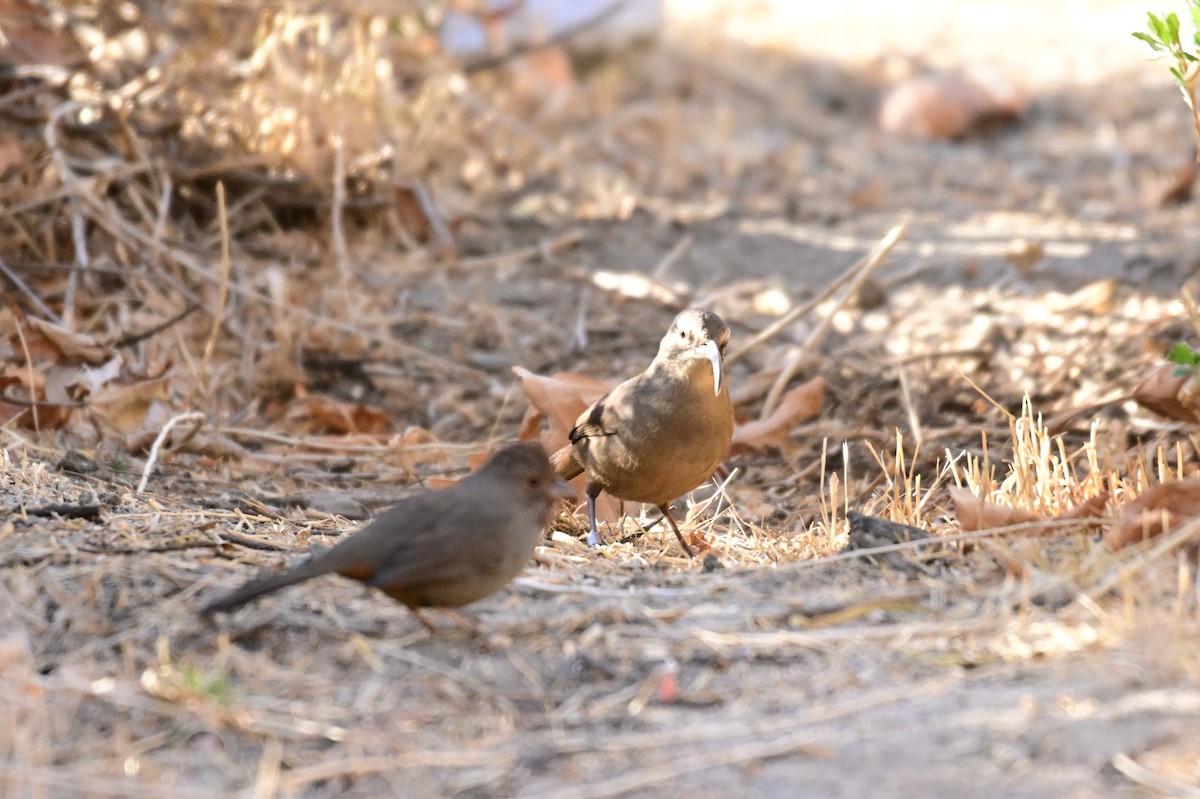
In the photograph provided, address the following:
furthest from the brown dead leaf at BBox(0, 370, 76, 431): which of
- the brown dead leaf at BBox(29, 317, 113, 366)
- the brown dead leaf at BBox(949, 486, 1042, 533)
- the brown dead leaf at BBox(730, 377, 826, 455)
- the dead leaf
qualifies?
the dead leaf

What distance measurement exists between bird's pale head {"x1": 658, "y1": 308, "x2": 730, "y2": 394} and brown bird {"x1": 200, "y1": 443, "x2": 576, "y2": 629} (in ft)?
3.89

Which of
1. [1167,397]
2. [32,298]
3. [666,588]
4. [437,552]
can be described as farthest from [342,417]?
[1167,397]

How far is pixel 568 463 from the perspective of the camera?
4977 millimetres

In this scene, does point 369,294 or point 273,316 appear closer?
point 273,316

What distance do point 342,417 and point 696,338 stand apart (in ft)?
5.79

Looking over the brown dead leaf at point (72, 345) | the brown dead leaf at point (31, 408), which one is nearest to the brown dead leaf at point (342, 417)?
the brown dead leaf at point (72, 345)

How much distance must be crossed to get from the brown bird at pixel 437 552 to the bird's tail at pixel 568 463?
4.35 feet

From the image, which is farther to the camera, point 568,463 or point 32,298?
point 32,298

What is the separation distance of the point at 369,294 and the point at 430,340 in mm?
498

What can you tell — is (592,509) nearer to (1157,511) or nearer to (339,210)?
(1157,511)

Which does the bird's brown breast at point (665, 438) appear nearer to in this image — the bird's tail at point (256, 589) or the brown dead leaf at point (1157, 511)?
the brown dead leaf at point (1157, 511)

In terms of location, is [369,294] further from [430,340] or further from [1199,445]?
[1199,445]

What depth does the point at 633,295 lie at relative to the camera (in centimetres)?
714

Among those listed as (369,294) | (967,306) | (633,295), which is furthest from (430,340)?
(967,306)
